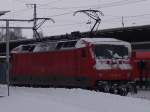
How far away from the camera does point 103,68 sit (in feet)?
86.3

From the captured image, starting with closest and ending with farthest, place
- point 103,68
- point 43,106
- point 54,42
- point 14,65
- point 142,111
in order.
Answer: point 142,111 → point 43,106 → point 103,68 → point 54,42 → point 14,65

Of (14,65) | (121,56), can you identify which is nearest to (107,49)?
(121,56)

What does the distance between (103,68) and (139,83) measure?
11.8 metres

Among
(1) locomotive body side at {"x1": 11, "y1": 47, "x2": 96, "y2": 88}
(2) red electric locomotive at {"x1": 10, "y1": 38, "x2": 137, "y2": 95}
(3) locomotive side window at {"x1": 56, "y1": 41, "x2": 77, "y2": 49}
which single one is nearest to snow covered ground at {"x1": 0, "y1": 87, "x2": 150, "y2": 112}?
(2) red electric locomotive at {"x1": 10, "y1": 38, "x2": 137, "y2": 95}

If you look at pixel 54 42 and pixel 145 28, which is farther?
pixel 145 28

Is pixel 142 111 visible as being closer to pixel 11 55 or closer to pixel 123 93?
pixel 123 93

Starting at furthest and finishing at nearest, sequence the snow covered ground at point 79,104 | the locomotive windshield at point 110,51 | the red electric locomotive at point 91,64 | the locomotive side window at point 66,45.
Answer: the locomotive side window at point 66,45 → the locomotive windshield at point 110,51 → the red electric locomotive at point 91,64 → the snow covered ground at point 79,104

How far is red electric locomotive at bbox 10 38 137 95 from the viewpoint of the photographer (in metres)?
26.3

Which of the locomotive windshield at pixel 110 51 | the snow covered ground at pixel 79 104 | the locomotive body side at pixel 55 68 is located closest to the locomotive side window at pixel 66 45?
the locomotive body side at pixel 55 68

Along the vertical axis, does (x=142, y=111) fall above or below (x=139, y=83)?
above

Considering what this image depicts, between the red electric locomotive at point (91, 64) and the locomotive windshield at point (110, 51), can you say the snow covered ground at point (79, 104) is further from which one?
the locomotive windshield at point (110, 51)

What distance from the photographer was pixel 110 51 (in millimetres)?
26844

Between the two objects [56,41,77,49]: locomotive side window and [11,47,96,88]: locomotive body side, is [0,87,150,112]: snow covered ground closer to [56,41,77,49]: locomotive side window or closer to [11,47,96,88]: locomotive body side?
[11,47,96,88]: locomotive body side

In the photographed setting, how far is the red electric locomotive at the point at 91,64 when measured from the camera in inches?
1035
